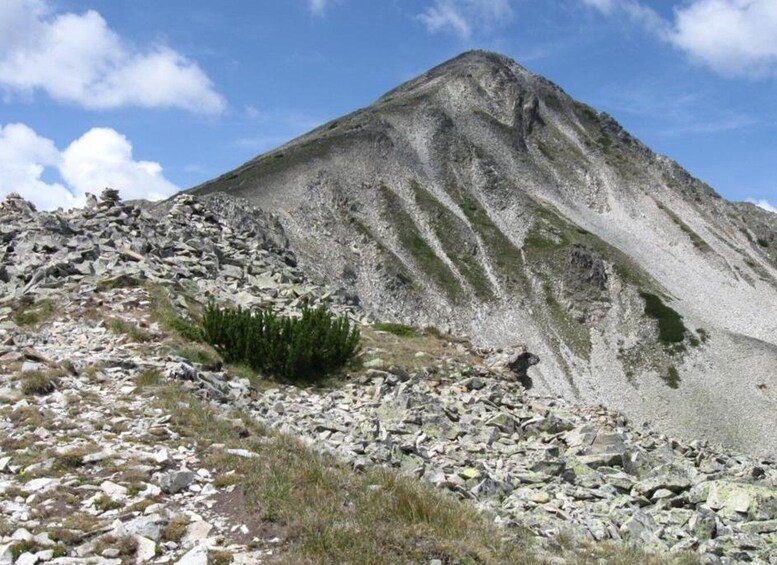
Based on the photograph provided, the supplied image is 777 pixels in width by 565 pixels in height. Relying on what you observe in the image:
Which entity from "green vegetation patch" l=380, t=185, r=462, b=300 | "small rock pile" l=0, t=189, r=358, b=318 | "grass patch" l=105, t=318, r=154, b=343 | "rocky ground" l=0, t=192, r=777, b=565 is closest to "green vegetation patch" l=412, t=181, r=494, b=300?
"green vegetation patch" l=380, t=185, r=462, b=300

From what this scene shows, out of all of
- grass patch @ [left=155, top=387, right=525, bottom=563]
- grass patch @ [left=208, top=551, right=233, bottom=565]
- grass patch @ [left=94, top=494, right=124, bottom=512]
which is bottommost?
grass patch @ [left=208, top=551, right=233, bottom=565]

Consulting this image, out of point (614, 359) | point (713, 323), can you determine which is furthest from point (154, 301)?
point (713, 323)

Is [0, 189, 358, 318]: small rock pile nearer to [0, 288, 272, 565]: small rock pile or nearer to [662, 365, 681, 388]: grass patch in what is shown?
[0, 288, 272, 565]: small rock pile

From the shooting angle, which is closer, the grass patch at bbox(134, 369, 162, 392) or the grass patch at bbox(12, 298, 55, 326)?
the grass patch at bbox(134, 369, 162, 392)

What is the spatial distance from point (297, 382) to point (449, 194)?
111 meters

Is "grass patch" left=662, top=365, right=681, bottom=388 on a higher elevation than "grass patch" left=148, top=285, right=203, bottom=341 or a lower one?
higher

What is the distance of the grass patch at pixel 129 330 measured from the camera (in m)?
18.2

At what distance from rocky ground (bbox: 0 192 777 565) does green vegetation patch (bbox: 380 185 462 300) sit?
74.9 metres

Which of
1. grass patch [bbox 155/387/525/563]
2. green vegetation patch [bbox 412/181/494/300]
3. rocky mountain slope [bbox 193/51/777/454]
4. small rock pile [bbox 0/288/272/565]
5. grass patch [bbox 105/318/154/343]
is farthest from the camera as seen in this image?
green vegetation patch [bbox 412/181/494/300]

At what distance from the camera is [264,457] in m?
9.92

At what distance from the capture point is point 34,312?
2023cm

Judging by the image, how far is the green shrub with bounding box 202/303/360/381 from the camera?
1900 cm

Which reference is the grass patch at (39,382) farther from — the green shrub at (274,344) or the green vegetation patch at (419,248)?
the green vegetation patch at (419,248)

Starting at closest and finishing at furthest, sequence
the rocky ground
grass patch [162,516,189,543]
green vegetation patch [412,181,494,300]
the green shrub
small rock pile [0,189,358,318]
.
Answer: grass patch [162,516,189,543]
the rocky ground
the green shrub
small rock pile [0,189,358,318]
green vegetation patch [412,181,494,300]
